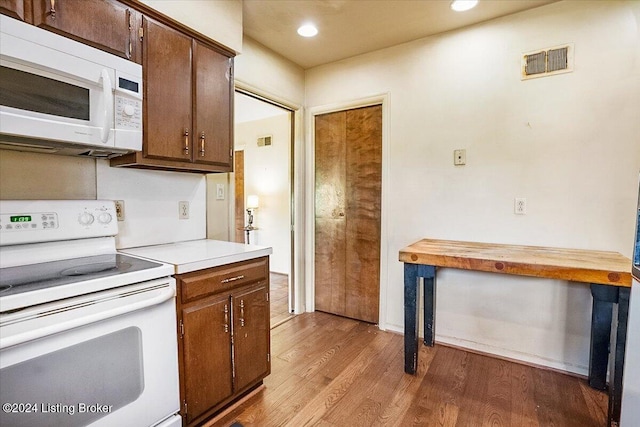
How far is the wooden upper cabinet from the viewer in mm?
1174

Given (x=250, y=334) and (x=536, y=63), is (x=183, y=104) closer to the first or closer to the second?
(x=250, y=334)

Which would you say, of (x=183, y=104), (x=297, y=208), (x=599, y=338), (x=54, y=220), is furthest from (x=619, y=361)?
(x=54, y=220)

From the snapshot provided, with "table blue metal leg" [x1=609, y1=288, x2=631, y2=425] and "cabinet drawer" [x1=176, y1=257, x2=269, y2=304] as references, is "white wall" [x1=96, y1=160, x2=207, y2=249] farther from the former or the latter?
"table blue metal leg" [x1=609, y1=288, x2=631, y2=425]

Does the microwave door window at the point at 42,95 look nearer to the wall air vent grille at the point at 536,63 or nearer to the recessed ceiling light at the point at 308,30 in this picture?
the recessed ceiling light at the point at 308,30

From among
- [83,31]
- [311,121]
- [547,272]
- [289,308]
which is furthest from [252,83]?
[547,272]

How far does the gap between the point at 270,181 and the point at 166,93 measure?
317cm

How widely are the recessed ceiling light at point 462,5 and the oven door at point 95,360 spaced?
2.44 m

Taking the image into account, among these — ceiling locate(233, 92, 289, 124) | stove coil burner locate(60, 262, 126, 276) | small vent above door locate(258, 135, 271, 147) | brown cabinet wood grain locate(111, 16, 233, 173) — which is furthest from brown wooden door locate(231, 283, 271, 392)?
small vent above door locate(258, 135, 271, 147)

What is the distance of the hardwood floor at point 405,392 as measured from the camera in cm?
171

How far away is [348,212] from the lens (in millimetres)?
3084

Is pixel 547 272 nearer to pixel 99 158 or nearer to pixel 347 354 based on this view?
pixel 347 354

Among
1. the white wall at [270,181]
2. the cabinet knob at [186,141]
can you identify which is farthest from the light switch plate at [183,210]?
the white wall at [270,181]

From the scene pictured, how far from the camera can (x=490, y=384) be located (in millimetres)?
2031

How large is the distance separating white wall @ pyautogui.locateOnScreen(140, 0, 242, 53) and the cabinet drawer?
141 centimetres
